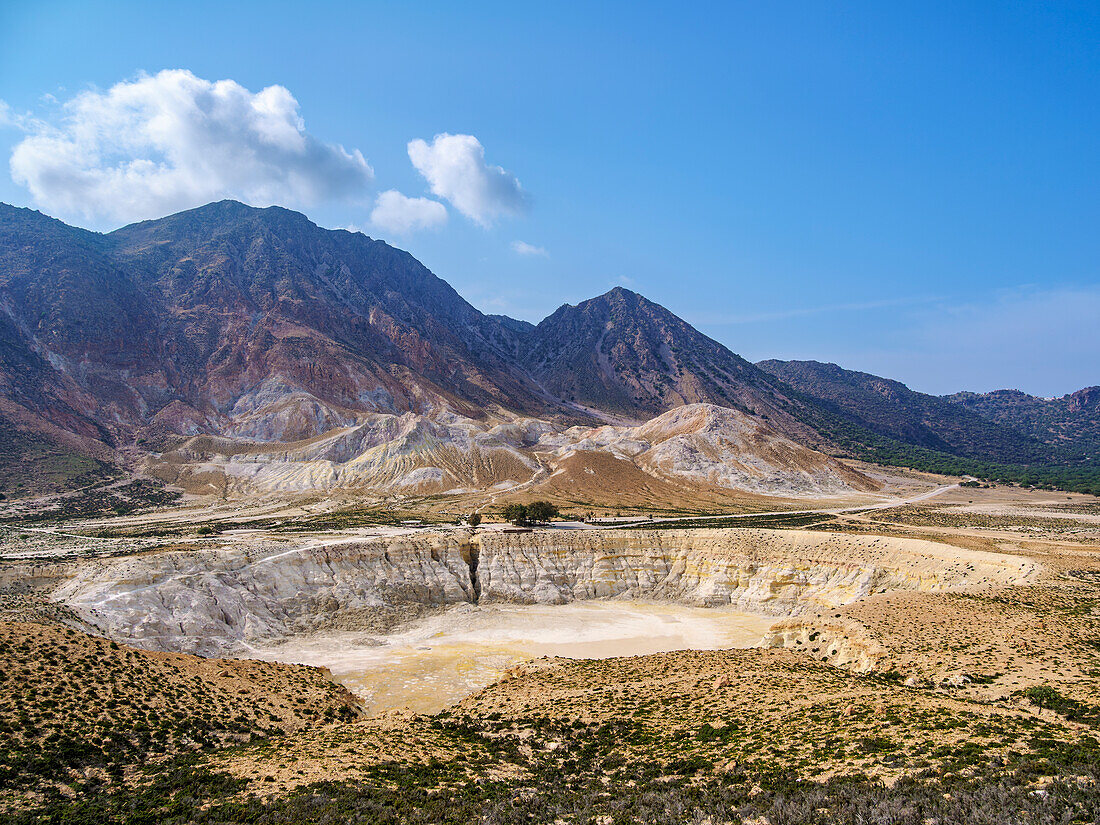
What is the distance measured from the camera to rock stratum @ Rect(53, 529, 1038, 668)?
35.8 m

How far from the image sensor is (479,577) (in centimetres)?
5372

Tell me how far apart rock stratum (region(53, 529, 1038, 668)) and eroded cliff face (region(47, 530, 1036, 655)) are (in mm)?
100

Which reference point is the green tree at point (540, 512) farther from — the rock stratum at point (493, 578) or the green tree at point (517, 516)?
the rock stratum at point (493, 578)

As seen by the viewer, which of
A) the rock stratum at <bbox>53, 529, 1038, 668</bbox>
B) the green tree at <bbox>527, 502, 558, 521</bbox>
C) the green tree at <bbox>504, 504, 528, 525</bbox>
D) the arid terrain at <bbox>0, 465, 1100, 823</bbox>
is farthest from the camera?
the green tree at <bbox>527, 502, 558, 521</bbox>

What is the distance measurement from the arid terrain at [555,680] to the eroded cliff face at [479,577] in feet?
0.73

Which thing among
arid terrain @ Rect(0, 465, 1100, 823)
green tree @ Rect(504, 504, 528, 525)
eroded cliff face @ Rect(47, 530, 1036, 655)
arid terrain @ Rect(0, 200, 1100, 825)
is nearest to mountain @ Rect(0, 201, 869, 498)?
arid terrain @ Rect(0, 200, 1100, 825)

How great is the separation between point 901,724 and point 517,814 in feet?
39.8

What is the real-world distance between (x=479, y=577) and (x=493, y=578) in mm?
1323

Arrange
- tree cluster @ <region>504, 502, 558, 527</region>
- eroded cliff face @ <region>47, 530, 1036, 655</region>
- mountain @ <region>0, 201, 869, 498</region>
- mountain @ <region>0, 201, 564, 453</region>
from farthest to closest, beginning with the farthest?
mountain @ <region>0, 201, 564, 453</region> → mountain @ <region>0, 201, 869, 498</region> → tree cluster @ <region>504, 502, 558, 527</region> → eroded cliff face @ <region>47, 530, 1036, 655</region>

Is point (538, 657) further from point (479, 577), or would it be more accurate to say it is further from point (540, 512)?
point (540, 512)

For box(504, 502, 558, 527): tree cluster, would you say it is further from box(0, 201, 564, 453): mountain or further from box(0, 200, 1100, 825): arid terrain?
box(0, 201, 564, 453): mountain

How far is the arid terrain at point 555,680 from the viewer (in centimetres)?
1451

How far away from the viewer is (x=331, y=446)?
137000 millimetres

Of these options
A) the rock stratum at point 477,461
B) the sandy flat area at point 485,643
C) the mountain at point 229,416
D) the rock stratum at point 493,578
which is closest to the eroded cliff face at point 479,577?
the rock stratum at point 493,578
